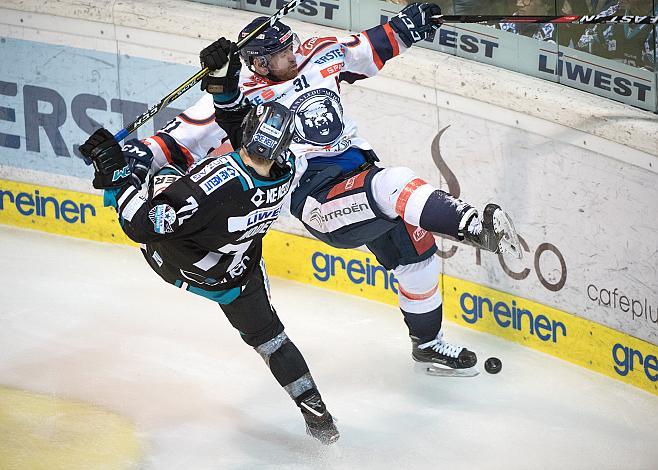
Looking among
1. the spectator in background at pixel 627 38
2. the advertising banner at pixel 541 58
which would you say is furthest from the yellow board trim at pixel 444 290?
the spectator in background at pixel 627 38

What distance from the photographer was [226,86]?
13.3 feet

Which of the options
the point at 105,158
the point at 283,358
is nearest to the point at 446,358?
the point at 283,358

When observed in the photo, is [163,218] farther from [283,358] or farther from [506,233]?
[506,233]

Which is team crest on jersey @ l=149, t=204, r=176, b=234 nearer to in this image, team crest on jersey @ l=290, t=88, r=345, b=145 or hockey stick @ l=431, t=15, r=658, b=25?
team crest on jersey @ l=290, t=88, r=345, b=145

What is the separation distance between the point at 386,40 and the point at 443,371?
137 cm

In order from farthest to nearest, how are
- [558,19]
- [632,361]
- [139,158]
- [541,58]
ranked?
[541,58] → [632,361] → [558,19] → [139,158]

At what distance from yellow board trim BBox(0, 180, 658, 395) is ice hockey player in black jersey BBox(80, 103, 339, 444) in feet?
4.38

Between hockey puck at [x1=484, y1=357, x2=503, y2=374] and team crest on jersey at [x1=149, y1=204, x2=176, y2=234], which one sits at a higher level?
team crest on jersey at [x1=149, y1=204, x2=176, y2=234]

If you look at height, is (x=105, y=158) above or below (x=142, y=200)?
above

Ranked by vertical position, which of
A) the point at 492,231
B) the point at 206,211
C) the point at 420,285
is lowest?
the point at 420,285

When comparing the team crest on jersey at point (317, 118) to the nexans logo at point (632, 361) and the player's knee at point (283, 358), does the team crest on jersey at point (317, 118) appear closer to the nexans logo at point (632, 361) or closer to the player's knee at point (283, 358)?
the player's knee at point (283, 358)

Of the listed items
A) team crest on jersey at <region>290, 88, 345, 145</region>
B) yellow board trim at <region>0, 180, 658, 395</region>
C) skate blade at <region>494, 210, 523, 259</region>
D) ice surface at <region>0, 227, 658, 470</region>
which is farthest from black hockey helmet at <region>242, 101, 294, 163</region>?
yellow board trim at <region>0, 180, 658, 395</region>

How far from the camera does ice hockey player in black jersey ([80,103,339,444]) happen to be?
12.1ft

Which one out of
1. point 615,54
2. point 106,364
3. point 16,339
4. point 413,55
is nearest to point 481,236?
point 615,54
